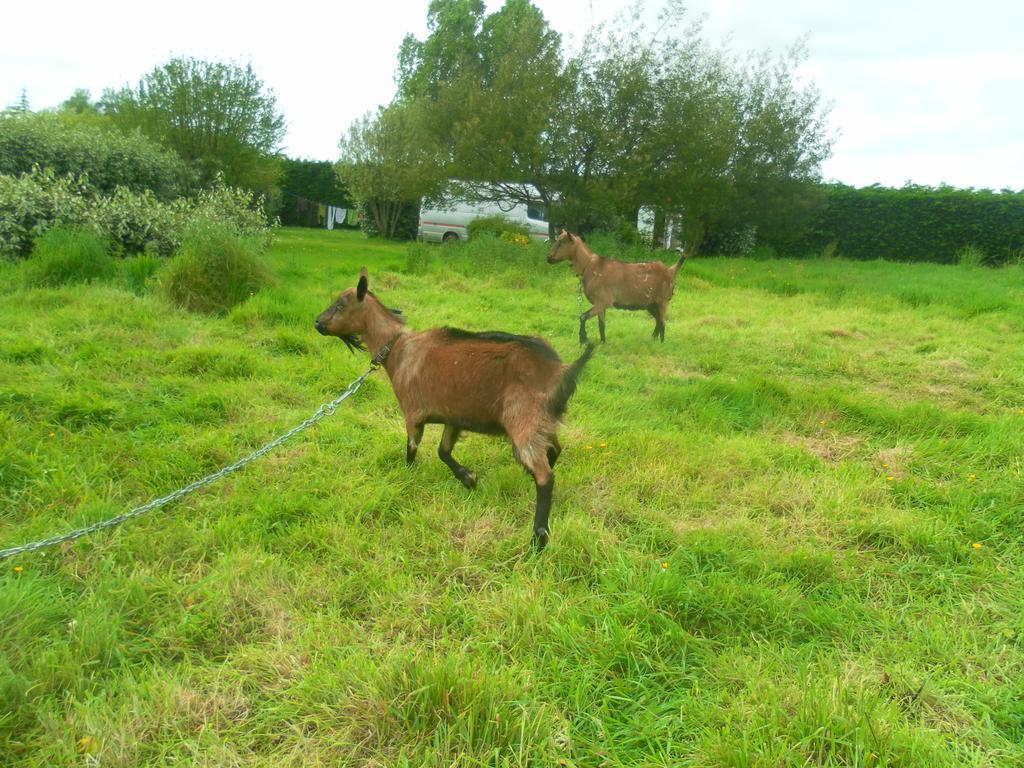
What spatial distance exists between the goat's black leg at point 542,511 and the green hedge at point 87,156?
1141 centimetres

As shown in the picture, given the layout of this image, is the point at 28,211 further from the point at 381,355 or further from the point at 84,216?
the point at 381,355

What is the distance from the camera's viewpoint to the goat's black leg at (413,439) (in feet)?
13.1

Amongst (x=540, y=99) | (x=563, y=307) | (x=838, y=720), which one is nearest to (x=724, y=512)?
(x=838, y=720)

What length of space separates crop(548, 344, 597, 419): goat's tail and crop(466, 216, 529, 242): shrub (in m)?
14.4

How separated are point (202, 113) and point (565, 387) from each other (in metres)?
18.3

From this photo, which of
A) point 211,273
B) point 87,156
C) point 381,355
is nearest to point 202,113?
point 87,156

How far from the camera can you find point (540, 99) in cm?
1569

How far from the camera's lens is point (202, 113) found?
1786cm

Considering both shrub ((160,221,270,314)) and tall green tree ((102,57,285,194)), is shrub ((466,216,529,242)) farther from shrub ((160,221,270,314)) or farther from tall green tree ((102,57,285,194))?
shrub ((160,221,270,314))

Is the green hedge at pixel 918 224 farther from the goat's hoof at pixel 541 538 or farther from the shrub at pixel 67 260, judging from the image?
the goat's hoof at pixel 541 538

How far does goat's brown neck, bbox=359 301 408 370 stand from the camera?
4.34 meters

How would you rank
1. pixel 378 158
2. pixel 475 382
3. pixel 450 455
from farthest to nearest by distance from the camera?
pixel 378 158, pixel 450 455, pixel 475 382

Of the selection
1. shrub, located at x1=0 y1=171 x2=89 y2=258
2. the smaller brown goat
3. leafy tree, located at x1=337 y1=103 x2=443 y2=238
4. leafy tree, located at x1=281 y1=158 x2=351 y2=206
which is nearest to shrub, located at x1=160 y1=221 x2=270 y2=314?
shrub, located at x1=0 y1=171 x2=89 y2=258

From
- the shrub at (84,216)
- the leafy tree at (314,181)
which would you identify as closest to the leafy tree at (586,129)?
the shrub at (84,216)
